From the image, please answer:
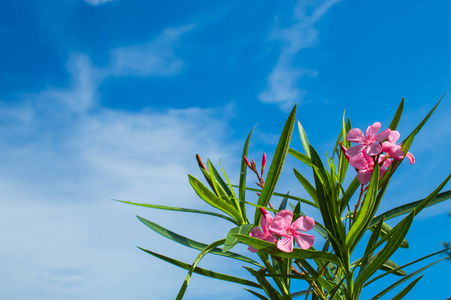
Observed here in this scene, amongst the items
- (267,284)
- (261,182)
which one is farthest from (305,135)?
(267,284)

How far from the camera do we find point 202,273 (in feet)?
4.73

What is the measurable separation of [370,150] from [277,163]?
0.29m

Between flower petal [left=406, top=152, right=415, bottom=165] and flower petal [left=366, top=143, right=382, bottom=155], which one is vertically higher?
flower petal [left=406, top=152, right=415, bottom=165]

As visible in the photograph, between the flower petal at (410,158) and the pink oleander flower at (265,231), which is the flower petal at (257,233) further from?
the flower petal at (410,158)

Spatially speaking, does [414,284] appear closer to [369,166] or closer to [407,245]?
[407,245]

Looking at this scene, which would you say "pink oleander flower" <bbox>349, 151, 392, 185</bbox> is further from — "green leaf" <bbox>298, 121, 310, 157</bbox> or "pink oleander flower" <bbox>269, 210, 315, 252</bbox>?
"green leaf" <bbox>298, 121, 310, 157</bbox>

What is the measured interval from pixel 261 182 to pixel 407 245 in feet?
2.15

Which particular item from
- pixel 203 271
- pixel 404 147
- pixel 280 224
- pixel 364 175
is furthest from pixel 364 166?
pixel 203 271

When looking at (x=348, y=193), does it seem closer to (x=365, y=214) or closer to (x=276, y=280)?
(x=365, y=214)

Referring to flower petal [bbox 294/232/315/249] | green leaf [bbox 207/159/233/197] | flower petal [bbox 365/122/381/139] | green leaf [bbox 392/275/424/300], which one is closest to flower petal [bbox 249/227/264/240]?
flower petal [bbox 294/232/315/249]

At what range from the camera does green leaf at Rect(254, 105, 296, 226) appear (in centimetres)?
135

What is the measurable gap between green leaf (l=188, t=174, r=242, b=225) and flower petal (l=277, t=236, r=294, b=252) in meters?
0.28

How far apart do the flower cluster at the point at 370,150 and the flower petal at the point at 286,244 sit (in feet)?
1.07

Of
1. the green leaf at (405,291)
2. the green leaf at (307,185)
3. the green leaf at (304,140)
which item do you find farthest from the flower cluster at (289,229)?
the green leaf at (304,140)
